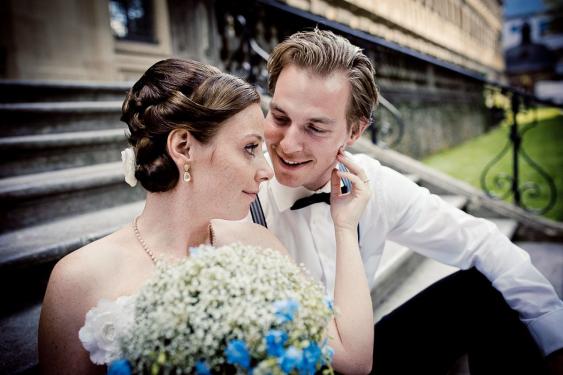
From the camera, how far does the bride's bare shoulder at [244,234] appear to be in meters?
1.61

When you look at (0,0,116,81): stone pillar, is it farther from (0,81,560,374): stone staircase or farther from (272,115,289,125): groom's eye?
(272,115,289,125): groom's eye

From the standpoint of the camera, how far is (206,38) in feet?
19.1

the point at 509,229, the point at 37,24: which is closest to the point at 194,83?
the point at 509,229

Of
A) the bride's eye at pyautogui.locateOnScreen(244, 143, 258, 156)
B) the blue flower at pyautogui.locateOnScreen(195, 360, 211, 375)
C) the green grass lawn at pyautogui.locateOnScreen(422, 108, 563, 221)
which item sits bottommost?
the green grass lawn at pyautogui.locateOnScreen(422, 108, 563, 221)

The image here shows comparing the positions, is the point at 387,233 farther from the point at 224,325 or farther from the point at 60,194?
the point at 60,194

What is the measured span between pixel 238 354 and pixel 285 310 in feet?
0.41

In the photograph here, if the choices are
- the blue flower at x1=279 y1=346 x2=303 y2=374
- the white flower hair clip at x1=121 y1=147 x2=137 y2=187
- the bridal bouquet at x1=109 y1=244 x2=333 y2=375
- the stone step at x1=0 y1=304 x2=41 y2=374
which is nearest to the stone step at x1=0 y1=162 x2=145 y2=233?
the stone step at x1=0 y1=304 x2=41 y2=374

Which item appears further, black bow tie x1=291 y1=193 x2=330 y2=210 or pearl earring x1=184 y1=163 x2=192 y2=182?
black bow tie x1=291 y1=193 x2=330 y2=210

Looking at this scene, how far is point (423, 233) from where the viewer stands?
209 cm

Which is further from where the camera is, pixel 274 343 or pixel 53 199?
pixel 53 199

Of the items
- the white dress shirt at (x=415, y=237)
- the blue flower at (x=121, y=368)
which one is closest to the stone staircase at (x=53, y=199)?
the white dress shirt at (x=415, y=237)

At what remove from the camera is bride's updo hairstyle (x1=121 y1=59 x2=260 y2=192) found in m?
1.30

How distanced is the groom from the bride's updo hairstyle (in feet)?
1.59

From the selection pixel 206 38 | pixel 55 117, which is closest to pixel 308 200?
pixel 55 117
